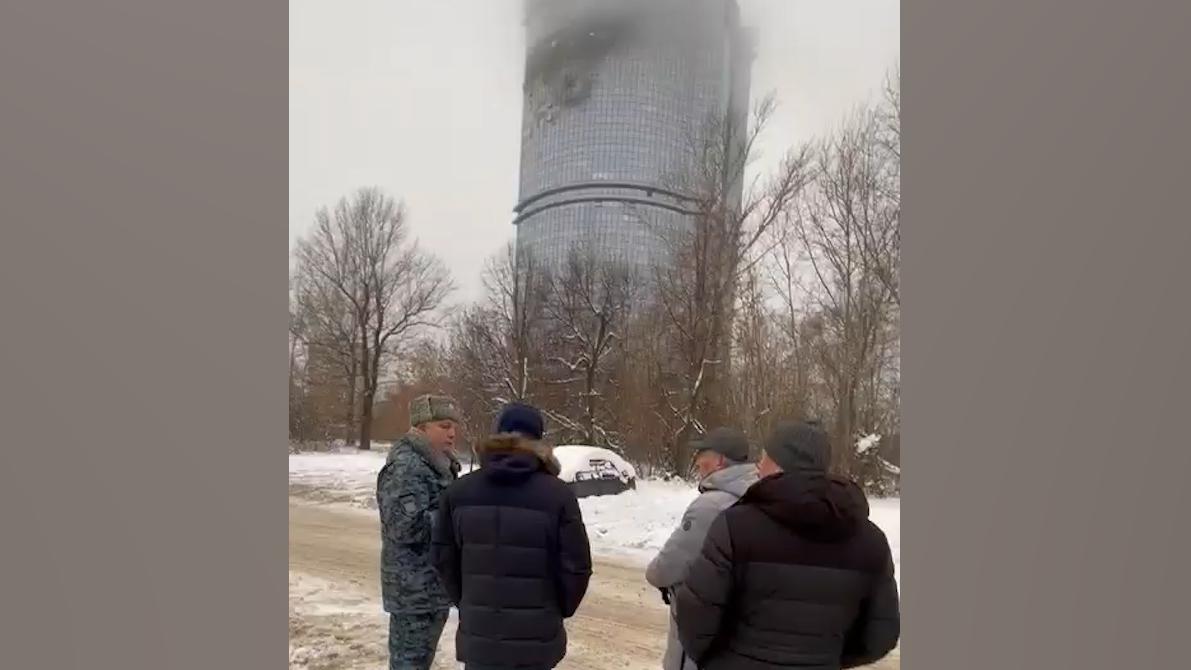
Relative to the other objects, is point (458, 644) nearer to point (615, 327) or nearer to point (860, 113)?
point (860, 113)

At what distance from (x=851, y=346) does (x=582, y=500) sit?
5.76m

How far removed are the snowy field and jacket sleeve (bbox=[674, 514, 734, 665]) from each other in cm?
421

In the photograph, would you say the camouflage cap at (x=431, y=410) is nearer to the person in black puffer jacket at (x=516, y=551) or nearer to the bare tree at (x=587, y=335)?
the person in black puffer jacket at (x=516, y=551)

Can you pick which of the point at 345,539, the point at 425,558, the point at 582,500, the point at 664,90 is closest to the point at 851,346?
the point at 582,500

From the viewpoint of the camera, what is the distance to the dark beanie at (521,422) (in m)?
2.98

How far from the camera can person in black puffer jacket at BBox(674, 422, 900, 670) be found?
2318 mm

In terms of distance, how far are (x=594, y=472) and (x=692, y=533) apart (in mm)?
9925

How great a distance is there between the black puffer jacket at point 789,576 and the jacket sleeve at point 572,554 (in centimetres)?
56

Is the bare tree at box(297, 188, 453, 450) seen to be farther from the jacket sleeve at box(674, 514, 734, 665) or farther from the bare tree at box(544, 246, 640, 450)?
the jacket sleeve at box(674, 514, 734, 665)

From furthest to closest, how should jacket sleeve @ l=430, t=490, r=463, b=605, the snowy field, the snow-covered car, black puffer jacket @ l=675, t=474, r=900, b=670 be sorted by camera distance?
the snow-covered car
the snowy field
jacket sleeve @ l=430, t=490, r=463, b=605
black puffer jacket @ l=675, t=474, r=900, b=670

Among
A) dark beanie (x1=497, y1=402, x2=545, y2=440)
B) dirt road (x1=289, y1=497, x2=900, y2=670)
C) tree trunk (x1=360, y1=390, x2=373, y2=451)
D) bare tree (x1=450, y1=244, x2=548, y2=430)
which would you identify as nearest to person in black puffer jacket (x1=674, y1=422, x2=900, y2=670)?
dark beanie (x1=497, y1=402, x2=545, y2=440)

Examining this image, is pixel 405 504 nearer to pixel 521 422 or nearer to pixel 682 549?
pixel 521 422

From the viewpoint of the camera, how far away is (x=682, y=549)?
2795 millimetres

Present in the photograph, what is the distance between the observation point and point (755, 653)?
95.0 inches
